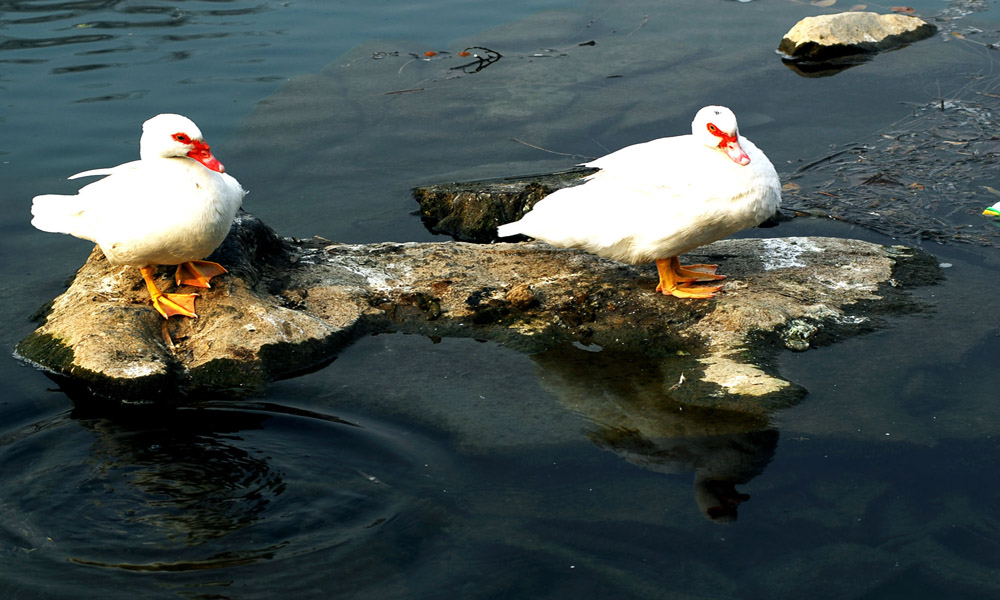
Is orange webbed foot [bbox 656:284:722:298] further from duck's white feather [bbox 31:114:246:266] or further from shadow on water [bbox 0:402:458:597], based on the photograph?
duck's white feather [bbox 31:114:246:266]

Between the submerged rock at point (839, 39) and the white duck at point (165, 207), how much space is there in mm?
6896

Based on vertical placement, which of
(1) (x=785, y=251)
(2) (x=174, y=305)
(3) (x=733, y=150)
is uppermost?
(3) (x=733, y=150)

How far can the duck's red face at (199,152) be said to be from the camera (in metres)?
5.46

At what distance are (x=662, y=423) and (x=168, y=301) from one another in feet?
9.16

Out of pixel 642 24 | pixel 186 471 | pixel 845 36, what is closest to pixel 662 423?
pixel 186 471

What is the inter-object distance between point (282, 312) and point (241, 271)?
435 millimetres

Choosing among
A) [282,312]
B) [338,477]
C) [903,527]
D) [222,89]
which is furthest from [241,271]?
[222,89]

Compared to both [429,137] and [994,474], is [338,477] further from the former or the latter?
[429,137]

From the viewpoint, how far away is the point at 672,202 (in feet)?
18.6

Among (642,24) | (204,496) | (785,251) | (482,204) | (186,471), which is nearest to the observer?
(204,496)

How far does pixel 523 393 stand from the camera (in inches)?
206

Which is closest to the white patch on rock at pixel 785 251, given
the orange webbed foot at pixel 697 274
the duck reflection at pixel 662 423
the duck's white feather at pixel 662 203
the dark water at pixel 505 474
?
the orange webbed foot at pixel 697 274

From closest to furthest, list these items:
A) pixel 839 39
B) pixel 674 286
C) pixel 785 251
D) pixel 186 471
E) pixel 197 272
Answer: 1. pixel 186 471
2. pixel 197 272
3. pixel 674 286
4. pixel 785 251
5. pixel 839 39

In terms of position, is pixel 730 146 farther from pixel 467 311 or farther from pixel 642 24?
pixel 642 24
